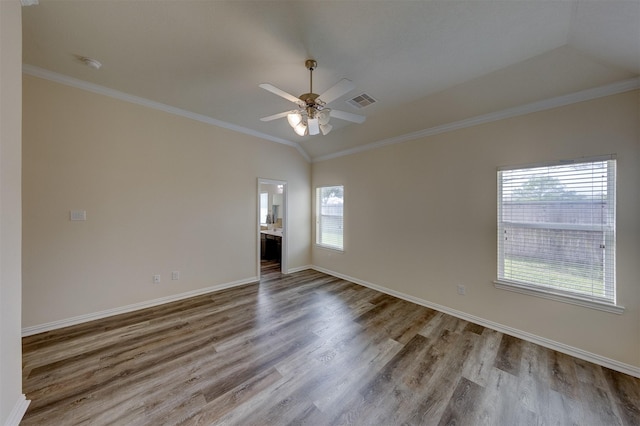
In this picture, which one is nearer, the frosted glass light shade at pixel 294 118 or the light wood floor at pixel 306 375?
the light wood floor at pixel 306 375

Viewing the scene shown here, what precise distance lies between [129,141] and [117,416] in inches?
126

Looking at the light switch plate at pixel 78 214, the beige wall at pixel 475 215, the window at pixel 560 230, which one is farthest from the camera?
the light switch plate at pixel 78 214

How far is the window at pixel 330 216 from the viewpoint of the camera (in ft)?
16.6

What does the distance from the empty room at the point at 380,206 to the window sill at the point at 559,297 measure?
23mm

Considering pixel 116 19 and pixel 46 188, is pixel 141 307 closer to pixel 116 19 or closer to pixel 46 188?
pixel 46 188

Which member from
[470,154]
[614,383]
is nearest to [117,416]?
[614,383]

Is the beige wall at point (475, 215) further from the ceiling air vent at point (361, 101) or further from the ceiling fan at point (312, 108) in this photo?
the ceiling fan at point (312, 108)

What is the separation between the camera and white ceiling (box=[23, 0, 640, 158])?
1731mm

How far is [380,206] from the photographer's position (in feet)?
13.8

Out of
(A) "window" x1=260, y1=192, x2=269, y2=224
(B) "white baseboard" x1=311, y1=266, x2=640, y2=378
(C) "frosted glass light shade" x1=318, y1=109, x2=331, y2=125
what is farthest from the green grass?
(A) "window" x1=260, y1=192, x2=269, y2=224

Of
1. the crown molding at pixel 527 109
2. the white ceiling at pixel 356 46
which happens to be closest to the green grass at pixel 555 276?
the crown molding at pixel 527 109

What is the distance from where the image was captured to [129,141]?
319 cm

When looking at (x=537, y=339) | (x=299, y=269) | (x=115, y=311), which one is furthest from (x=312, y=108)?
(x=299, y=269)

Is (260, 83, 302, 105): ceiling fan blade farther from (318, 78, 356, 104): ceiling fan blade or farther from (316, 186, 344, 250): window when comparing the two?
(316, 186, 344, 250): window
